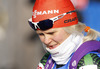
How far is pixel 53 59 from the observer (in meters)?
3.54

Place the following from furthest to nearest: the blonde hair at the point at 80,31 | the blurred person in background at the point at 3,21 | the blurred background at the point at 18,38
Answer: the blurred person in background at the point at 3,21 → the blurred background at the point at 18,38 → the blonde hair at the point at 80,31

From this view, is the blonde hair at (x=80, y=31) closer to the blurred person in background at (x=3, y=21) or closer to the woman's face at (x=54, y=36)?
the woman's face at (x=54, y=36)

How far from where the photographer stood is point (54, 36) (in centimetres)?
334

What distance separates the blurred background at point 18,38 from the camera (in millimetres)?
8203

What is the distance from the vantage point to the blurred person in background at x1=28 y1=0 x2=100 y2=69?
3.31 m

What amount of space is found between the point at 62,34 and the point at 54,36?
12 centimetres

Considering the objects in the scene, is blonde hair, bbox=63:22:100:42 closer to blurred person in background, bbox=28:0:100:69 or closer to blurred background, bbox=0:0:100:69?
blurred person in background, bbox=28:0:100:69

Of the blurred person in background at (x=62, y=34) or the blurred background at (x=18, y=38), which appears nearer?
the blurred person in background at (x=62, y=34)

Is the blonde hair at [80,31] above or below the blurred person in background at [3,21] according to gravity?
above

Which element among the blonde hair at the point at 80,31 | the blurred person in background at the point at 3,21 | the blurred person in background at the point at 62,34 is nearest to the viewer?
the blurred person in background at the point at 62,34

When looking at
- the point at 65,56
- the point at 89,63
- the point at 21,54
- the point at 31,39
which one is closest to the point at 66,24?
the point at 65,56

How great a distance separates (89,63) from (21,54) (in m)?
5.71

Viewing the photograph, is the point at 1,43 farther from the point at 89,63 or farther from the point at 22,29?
the point at 89,63

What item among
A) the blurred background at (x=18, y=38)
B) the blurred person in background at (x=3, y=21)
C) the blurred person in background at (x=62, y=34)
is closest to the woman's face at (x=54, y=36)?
the blurred person in background at (x=62, y=34)
